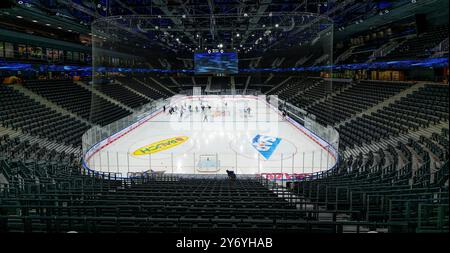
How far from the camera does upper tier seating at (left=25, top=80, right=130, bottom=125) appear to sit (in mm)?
22031

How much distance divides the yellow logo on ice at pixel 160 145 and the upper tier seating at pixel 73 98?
155 inches

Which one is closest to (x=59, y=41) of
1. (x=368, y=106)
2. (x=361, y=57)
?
(x=368, y=106)

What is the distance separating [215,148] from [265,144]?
124 inches

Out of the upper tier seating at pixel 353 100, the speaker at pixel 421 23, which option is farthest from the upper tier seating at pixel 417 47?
the upper tier seating at pixel 353 100

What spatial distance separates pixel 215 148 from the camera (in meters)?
17.8

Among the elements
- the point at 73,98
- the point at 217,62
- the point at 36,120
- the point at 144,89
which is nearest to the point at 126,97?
the point at 73,98

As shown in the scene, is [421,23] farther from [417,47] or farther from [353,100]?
[353,100]

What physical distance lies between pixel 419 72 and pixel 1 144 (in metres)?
27.9

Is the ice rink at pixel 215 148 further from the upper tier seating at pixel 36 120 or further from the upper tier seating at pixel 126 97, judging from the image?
the upper tier seating at pixel 126 97

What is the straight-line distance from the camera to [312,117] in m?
21.1

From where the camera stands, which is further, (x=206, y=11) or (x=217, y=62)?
(x=217, y=62)

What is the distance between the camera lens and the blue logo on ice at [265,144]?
17.0 meters

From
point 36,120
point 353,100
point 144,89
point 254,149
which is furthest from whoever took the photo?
point 144,89
